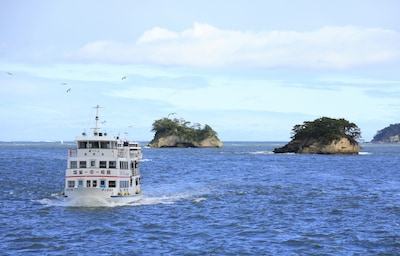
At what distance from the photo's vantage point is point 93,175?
184 ft

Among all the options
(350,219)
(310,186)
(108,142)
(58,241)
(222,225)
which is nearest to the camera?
(58,241)

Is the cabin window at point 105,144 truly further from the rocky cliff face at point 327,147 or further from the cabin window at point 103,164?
the rocky cliff face at point 327,147

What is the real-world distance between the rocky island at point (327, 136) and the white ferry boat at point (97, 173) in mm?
125783

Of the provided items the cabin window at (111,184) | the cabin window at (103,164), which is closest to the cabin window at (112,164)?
the cabin window at (103,164)

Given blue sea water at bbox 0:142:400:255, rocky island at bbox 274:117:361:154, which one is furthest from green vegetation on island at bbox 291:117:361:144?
blue sea water at bbox 0:142:400:255

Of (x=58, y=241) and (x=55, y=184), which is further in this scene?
(x=55, y=184)

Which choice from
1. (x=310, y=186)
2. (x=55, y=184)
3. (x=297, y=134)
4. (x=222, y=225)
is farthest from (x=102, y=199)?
(x=297, y=134)

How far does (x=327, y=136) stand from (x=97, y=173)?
426 feet

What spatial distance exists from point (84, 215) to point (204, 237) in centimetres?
1304

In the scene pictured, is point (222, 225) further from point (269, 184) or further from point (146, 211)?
point (269, 184)

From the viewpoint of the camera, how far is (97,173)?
2208 inches

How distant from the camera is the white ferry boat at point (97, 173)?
54.7 metres

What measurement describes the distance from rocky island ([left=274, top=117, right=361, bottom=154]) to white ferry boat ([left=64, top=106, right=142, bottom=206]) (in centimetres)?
12578

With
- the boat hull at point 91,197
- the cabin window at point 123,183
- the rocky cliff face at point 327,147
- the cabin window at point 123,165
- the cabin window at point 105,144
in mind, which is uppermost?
the rocky cliff face at point 327,147
